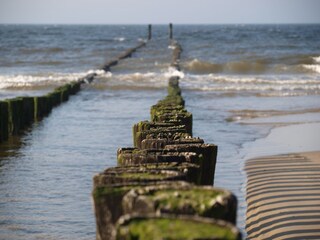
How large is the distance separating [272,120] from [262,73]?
22.4 meters

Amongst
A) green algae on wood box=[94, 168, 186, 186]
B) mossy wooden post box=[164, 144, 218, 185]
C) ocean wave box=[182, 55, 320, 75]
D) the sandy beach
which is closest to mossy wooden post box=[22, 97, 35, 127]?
the sandy beach

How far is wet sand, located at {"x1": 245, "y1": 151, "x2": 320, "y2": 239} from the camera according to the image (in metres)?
8.53

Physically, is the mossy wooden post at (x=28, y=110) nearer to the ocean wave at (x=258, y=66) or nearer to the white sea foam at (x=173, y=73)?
the white sea foam at (x=173, y=73)

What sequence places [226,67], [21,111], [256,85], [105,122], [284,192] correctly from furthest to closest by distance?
[226,67] → [256,85] → [105,122] → [21,111] → [284,192]

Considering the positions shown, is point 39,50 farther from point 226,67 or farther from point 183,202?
point 183,202

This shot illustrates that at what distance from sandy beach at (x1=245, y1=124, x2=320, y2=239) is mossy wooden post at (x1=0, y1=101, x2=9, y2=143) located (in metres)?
4.87

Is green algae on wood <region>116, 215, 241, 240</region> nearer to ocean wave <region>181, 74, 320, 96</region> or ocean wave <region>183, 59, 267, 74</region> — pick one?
ocean wave <region>181, 74, 320, 96</region>

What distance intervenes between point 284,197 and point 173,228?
6.98m

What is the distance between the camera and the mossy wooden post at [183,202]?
3.89m

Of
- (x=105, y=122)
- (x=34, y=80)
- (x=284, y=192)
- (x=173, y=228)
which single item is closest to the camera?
(x=173, y=228)

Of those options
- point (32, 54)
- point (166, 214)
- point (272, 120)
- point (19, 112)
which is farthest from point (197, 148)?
point (32, 54)

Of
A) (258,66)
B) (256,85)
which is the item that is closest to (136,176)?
(256,85)

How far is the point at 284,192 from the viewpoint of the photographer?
34.3ft

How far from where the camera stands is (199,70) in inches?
Result: 1758
